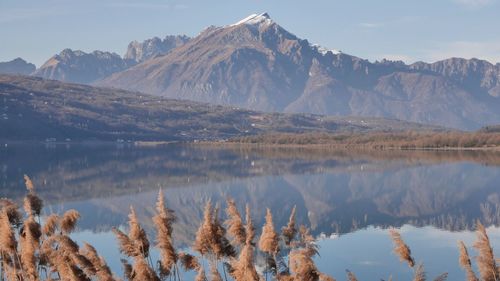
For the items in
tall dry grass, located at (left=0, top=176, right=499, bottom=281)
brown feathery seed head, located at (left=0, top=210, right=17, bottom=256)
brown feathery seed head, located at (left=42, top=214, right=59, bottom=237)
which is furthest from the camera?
brown feathery seed head, located at (left=42, top=214, right=59, bottom=237)

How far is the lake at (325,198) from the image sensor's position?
3825 cm

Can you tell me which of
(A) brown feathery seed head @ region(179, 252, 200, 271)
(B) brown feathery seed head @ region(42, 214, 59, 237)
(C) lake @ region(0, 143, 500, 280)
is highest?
(B) brown feathery seed head @ region(42, 214, 59, 237)

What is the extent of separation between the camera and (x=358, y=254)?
3684 cm

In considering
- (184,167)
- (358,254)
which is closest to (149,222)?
(358,254)

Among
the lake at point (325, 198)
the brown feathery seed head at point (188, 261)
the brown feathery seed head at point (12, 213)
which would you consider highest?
the brown feathery seed head at point (12, 213)

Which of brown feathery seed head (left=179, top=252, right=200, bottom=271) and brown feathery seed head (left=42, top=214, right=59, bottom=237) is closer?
brown feathery seed head (left=179, top=252, right=200, bottom=271)

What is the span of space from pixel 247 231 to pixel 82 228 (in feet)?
123

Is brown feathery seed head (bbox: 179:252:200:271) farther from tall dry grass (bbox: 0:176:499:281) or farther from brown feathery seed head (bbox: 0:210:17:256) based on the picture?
brown feathery seed head (bbox: 0:210:17:256)

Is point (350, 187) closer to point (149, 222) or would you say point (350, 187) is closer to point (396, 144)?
point (149, 222)

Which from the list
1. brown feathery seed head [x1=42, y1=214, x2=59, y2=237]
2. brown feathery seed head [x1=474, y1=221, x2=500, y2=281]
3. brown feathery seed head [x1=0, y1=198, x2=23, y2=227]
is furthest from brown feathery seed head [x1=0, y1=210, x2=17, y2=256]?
brown feathery seed head [x1=474, y1=221, x2=500, y2=281]

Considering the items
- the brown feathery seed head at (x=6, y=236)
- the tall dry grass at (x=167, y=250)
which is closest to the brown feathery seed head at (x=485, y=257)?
the tall dry grass at (x=167, y=250)

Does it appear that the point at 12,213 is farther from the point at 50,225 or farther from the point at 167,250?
the point at 167,250

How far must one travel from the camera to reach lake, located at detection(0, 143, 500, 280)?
3825 centimetres

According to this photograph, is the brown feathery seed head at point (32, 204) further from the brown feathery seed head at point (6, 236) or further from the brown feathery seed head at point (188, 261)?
the brown feathery seed head at point (188, 261)
